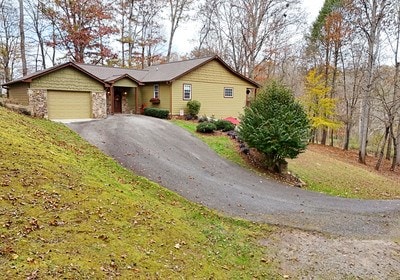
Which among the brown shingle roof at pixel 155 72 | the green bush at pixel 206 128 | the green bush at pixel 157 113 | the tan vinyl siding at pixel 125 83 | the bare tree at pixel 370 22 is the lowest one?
the green bush at pixel 206 128

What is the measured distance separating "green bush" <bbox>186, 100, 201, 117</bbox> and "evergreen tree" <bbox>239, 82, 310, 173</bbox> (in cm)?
828

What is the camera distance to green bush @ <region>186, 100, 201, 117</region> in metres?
22.5

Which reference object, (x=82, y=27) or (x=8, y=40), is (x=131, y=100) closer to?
(x=82, y=27)

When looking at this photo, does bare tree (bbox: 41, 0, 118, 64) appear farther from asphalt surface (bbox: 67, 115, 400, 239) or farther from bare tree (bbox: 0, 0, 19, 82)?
asphalt surface (bbox: 67, 115, 400, 239)

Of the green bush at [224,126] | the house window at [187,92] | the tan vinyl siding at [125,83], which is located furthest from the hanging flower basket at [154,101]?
the green bush at [224,126]

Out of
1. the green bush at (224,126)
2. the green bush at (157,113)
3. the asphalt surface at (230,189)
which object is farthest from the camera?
the green bush at (157,113)

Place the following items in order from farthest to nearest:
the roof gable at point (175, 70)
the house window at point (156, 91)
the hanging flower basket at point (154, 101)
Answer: the house window at point (156, 91), the hanging flower basket at point (154, 101), the roof gable at point (175, 70)

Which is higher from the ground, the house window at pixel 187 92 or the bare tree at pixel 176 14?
the bare tree at pixel 176 14

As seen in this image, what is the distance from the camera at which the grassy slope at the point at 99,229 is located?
4.15m

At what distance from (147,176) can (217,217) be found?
333 centimetres

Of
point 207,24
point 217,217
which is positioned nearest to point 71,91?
point 217,217

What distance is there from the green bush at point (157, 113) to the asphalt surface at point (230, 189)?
229 inches

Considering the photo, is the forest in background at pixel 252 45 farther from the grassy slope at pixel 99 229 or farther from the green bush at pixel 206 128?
the grassy slope at pixel 99 229

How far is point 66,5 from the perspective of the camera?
29.3 m
